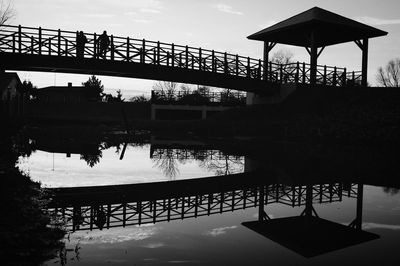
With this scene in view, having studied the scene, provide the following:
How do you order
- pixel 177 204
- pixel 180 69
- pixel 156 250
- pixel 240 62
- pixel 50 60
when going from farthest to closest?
pixel 240 62 → pixel 180 69 → pixel 50 60 → pixel 177 204 → pixel 156 250

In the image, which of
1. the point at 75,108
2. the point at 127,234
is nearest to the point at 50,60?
the point at 127,234

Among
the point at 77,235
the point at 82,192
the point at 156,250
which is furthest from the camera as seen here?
the point at 82,192

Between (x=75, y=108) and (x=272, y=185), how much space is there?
1794 inches

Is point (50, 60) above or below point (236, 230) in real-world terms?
above

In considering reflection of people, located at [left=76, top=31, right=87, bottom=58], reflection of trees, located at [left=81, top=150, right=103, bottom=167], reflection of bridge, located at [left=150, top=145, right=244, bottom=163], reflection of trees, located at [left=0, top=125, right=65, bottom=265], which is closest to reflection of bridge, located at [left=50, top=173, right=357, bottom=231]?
reflection of trees, located at [left=0, top=125, right=65, bottom=265]

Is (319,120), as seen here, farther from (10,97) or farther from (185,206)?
(10,97)

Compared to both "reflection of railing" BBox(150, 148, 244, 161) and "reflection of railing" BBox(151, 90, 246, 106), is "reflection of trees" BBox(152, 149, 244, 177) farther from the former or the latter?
"reflection of railing" BBox(151, 90, 246, 106)

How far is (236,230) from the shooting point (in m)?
6.35

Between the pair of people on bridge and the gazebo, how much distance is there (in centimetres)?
1168

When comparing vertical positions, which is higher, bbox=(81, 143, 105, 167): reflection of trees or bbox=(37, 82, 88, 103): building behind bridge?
bbox=(37, 82, 88, 103): building behind bridge

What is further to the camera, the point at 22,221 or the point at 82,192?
the point at 82,192

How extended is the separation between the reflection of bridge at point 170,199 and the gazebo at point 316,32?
18417 mm

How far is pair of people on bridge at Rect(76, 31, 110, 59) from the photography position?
22.0 metres

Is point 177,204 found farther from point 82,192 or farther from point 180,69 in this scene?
point 180,69
